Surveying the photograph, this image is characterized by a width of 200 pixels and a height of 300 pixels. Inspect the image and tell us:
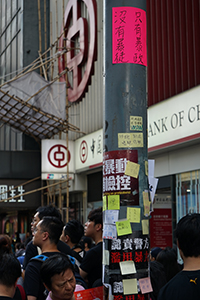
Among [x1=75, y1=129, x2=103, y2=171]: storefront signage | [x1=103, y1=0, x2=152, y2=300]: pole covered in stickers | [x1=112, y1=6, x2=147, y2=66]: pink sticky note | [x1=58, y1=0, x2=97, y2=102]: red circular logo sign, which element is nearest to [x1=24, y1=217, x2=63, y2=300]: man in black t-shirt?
[x1=103, y1=0, x2=152, y2=300]: pole covered in stickers

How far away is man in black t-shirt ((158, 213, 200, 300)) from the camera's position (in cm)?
288

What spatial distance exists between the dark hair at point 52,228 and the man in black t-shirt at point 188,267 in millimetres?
1666

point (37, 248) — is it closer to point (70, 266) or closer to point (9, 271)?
point (70, 266)

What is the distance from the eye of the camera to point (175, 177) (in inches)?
438

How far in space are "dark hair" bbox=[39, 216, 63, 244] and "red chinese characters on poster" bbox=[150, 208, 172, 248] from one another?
8.19 metres

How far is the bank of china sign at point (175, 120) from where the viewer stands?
9.37 meters

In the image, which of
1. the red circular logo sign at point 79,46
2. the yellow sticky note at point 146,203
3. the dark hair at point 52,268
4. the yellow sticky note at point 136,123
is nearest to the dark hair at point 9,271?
the dark hair at point 52,268

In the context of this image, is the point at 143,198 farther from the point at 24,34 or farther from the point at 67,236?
the point at 24,34

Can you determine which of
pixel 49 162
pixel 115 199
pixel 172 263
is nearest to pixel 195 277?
pixel 115 199

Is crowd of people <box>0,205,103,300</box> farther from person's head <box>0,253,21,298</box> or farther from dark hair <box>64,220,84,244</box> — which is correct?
dark hair <box>64,220,84,244</box>

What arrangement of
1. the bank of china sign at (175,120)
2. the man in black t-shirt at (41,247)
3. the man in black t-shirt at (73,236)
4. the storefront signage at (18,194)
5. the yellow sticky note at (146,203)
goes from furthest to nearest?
the storefront signage at (18,194) → the bank of china sign at (175,120) → the man in black t-shirt at (73,236) → the man in black t-shirt at (41,247) → the yellow sticky note at (146,203)

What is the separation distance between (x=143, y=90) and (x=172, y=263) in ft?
8.75

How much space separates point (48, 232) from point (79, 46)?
41.0 feet

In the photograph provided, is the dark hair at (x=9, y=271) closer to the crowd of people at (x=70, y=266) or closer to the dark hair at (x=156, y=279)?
the crowd of people at (x=70, y=266)
